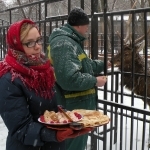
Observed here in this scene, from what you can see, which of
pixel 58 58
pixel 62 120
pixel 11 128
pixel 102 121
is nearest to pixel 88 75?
pixel 58 58

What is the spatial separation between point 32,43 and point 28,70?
0.18 meters

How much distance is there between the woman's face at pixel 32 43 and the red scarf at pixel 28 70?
0.13 feet

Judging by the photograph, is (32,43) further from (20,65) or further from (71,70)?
(71,70)

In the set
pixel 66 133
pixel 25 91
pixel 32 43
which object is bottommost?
pixel 66 133

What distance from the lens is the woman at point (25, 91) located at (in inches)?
65.8

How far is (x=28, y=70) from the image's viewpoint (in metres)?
1.76

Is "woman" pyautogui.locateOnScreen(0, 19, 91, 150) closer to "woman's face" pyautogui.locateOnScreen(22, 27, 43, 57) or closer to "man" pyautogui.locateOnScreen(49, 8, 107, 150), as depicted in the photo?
"woman's face" pyautogui.locateOnScreen(22, 27, 43, 57)

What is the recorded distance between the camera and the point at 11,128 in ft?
5.57

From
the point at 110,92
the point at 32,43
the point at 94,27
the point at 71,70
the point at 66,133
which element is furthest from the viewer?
the point at 110,92

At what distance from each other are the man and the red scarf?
63 centimetres

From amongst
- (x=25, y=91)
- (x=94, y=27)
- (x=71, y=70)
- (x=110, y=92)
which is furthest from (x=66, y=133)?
(x=110, y=92)

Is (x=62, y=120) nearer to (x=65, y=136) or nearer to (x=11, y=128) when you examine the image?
(x=65, y=136)

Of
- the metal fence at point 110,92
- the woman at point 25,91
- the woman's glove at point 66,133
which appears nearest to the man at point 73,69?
the metal fence at point 110,92

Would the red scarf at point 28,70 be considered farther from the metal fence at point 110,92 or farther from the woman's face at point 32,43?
the metal fence at point 110,92
